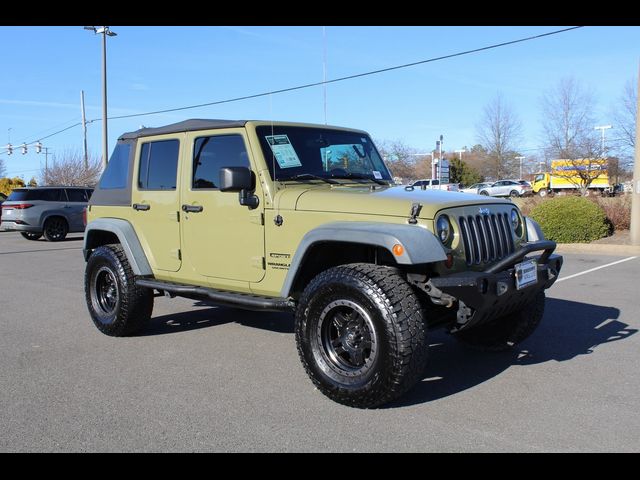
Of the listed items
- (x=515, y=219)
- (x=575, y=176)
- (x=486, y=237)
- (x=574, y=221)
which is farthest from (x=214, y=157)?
(x=575, y=176)

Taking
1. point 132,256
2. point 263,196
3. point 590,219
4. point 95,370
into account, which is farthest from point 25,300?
point 590,219

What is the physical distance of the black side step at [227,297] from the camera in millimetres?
4477

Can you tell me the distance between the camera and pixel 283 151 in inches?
190

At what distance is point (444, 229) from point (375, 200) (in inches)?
20.3

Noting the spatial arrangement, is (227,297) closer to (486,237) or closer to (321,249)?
(321,249)

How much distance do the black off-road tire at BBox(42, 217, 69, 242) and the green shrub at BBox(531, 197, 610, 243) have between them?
14.5m

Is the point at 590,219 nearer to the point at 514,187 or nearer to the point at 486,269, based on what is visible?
the point at 486,269

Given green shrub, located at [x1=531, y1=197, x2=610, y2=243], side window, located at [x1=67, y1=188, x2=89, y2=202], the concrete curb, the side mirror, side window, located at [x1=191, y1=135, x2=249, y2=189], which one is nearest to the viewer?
the side mirror

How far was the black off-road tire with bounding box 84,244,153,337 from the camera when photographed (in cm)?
571

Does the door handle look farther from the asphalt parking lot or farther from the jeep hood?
the asphalt parking lot

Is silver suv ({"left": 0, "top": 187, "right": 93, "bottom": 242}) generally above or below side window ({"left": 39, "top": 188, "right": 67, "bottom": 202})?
below

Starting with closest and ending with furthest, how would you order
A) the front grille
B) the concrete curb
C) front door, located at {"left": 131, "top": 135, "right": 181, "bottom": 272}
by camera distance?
1. the front grille
2. front door, located at {"left": 131, "top": 135, "right": 181, "bottom": 272}
3. the concrete curb

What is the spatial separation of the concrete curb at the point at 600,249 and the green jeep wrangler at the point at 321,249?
9551 millimetres

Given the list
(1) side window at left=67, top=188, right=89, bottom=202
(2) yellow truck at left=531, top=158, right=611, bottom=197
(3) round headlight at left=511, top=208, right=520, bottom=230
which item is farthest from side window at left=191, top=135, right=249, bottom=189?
(2) yellow truck at left=531, top=158, right=611, bottom=197
